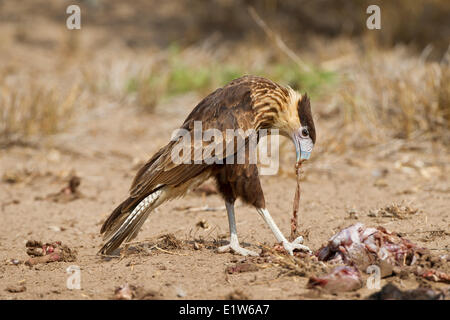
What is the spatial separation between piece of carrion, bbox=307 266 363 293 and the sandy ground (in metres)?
0.06

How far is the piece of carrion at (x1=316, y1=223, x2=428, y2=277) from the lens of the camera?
412 cm

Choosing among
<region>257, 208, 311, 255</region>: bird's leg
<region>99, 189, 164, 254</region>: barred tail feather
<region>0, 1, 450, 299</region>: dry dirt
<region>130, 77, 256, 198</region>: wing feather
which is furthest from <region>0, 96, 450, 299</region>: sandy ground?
<region>130, 77, 256, 198</region>: wing feather

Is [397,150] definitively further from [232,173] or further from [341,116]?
[232,173]

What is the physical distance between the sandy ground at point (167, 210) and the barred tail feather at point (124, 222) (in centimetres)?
15

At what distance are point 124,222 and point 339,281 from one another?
1.68m

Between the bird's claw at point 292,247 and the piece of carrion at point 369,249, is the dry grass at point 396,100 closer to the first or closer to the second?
the bird's claw at point 292,247

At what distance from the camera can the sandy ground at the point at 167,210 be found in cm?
413

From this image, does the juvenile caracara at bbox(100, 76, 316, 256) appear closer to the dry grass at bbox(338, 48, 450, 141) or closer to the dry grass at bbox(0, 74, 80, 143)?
the dry grass at bbox(338, 48, 450, 141)

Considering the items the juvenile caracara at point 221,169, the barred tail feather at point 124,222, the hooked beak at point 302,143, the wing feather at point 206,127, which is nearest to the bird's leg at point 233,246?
the juvenile caracara at point 221,169

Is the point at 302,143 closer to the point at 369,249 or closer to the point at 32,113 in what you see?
the point at 369,249

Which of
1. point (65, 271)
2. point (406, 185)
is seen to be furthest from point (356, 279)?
point (406, 185)

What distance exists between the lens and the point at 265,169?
23.2 feet

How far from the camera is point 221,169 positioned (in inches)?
185

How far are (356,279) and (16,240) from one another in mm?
3172
